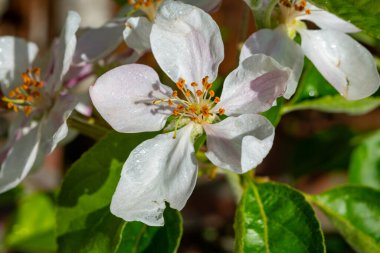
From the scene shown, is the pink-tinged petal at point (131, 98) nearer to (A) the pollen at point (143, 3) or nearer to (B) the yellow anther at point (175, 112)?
(B) the yellow anther at point (175, 112)

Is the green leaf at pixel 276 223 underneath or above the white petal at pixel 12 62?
underneath

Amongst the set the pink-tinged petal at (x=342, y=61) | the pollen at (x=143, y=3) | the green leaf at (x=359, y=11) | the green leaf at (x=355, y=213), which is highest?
the green leaf at (x=359, y=11)

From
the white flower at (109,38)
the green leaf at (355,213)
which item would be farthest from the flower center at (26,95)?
the green leaf at (355,213)

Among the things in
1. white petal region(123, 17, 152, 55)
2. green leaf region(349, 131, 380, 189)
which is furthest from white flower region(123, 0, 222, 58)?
green leaf region(349, 131, 380, 189)

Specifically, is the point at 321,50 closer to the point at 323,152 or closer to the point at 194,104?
the point at 194,104

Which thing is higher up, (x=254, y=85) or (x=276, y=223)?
(x=254, y=85)

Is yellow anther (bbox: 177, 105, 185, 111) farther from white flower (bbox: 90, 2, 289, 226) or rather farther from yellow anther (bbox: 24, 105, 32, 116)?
yellow anther (bbox: 24, 105, 32, 116)

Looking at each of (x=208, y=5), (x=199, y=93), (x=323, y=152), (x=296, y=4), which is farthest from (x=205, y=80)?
(x=323, y=152)

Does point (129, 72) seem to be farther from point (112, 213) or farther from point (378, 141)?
point (378, 141)
